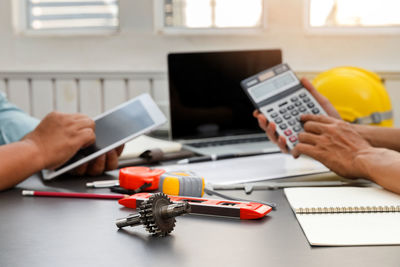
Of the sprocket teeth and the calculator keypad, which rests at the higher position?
the calculator keypad

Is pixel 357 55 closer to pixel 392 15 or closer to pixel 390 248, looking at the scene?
pixel 392 15

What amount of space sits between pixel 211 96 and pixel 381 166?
2.81 feet

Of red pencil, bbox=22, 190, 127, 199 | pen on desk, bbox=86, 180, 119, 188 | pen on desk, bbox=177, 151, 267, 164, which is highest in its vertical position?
red pencil, bbox=22, 190, 127, 199

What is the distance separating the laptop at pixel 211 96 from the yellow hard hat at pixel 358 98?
10.6 inches

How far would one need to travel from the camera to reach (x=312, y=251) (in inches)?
20.4

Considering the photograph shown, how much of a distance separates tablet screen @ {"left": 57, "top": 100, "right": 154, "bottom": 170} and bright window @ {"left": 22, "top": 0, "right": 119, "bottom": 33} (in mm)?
1547

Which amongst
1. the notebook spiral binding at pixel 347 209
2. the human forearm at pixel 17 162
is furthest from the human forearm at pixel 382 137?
the human forearm at pixel 17 162

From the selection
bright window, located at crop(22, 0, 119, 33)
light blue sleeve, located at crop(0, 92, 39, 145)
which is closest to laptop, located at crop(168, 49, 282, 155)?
light blue sleeve, located at crop(0, 92, 39, 145)

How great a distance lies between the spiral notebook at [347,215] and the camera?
55cm

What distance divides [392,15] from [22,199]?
6.70 ft

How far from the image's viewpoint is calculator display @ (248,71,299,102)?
1046 mm

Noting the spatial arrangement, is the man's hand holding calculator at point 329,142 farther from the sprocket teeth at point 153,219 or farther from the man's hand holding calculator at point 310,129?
the sprocket teeth at point 153,219

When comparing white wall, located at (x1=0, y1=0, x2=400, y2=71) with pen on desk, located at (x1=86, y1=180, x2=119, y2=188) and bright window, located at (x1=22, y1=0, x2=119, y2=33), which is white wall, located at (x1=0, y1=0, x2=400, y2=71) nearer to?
bright window, located at (x1=22, y1=0, x2=119, y2=33)

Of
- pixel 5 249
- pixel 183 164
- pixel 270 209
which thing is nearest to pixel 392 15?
pixel 183 164
